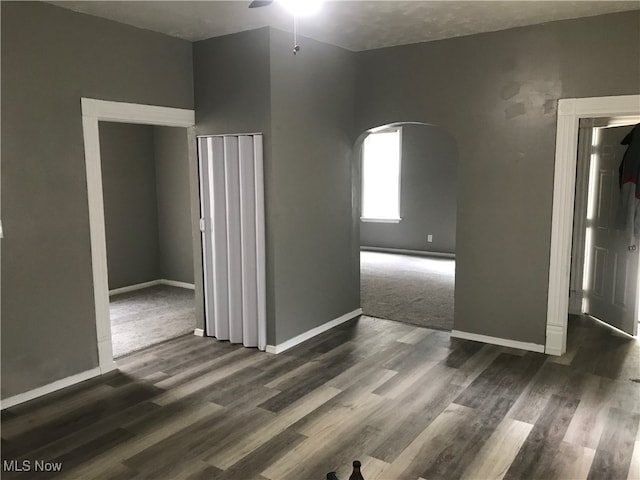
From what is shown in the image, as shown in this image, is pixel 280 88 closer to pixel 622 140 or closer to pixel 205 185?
pixel 205 185

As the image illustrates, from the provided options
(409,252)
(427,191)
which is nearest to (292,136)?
(427,191)

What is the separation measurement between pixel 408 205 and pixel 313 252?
4.93m

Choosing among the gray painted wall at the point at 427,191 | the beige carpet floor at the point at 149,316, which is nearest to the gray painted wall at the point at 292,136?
the beige carpet floor at the point at 149,316

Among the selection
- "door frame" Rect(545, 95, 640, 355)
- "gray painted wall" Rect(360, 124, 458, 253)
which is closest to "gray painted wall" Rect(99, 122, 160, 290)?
"gray painted wall" Rect(360, 124, 458, 253)

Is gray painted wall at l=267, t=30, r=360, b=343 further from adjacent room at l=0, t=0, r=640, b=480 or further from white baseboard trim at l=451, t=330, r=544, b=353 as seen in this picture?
white baseboard trim at l=451, t=330, r=544, b=353

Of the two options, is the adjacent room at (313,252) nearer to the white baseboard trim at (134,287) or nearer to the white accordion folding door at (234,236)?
the white accordion folding door at (234,236)

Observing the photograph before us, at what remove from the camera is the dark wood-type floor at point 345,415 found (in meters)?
2.63

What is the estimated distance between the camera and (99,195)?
12.1 ft

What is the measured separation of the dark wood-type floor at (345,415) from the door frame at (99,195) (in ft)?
0.95

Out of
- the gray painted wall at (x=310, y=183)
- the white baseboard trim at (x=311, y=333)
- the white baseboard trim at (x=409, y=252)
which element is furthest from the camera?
the white baseboard trim at (x=409, y=252)

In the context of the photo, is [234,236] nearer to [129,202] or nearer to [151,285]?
[129,202]

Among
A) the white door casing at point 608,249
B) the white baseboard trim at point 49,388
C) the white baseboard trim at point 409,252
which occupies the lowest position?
the white baseboard trim at point 49,388

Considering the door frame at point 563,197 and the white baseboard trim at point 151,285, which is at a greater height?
the door frame at point 563,197

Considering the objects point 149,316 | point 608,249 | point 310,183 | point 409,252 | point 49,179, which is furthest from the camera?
point 409,252
